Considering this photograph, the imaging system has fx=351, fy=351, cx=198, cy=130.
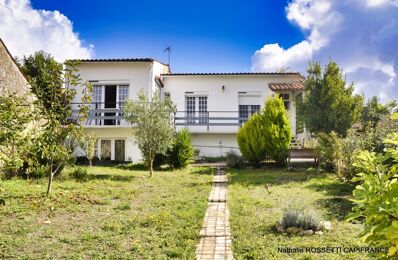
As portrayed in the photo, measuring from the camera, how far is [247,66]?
27188 mm

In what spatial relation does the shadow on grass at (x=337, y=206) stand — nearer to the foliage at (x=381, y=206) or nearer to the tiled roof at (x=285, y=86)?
the foliage at (x=381, y=206)

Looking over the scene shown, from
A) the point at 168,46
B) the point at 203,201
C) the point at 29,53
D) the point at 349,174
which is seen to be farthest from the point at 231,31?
the point at 29,53

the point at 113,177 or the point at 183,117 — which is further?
the point at 183,117

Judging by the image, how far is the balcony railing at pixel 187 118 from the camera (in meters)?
22.6

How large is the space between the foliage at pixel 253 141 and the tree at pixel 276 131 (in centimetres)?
26

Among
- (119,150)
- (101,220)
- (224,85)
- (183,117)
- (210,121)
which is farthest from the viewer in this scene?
(224,85)

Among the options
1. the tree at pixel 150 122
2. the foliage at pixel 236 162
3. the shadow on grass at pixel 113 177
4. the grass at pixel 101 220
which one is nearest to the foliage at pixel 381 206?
the grass at pixel 101 220

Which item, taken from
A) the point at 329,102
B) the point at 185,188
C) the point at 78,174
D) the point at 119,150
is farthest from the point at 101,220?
the point at 119,150

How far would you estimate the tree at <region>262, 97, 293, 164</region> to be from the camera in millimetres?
18000

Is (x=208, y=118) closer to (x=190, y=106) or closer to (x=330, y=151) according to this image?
(x=190, y=106)

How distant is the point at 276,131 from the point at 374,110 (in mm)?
19894

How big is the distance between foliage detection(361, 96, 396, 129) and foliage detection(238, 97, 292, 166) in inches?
593

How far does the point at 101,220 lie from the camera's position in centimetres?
809

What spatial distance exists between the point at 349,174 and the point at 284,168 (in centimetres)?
483
